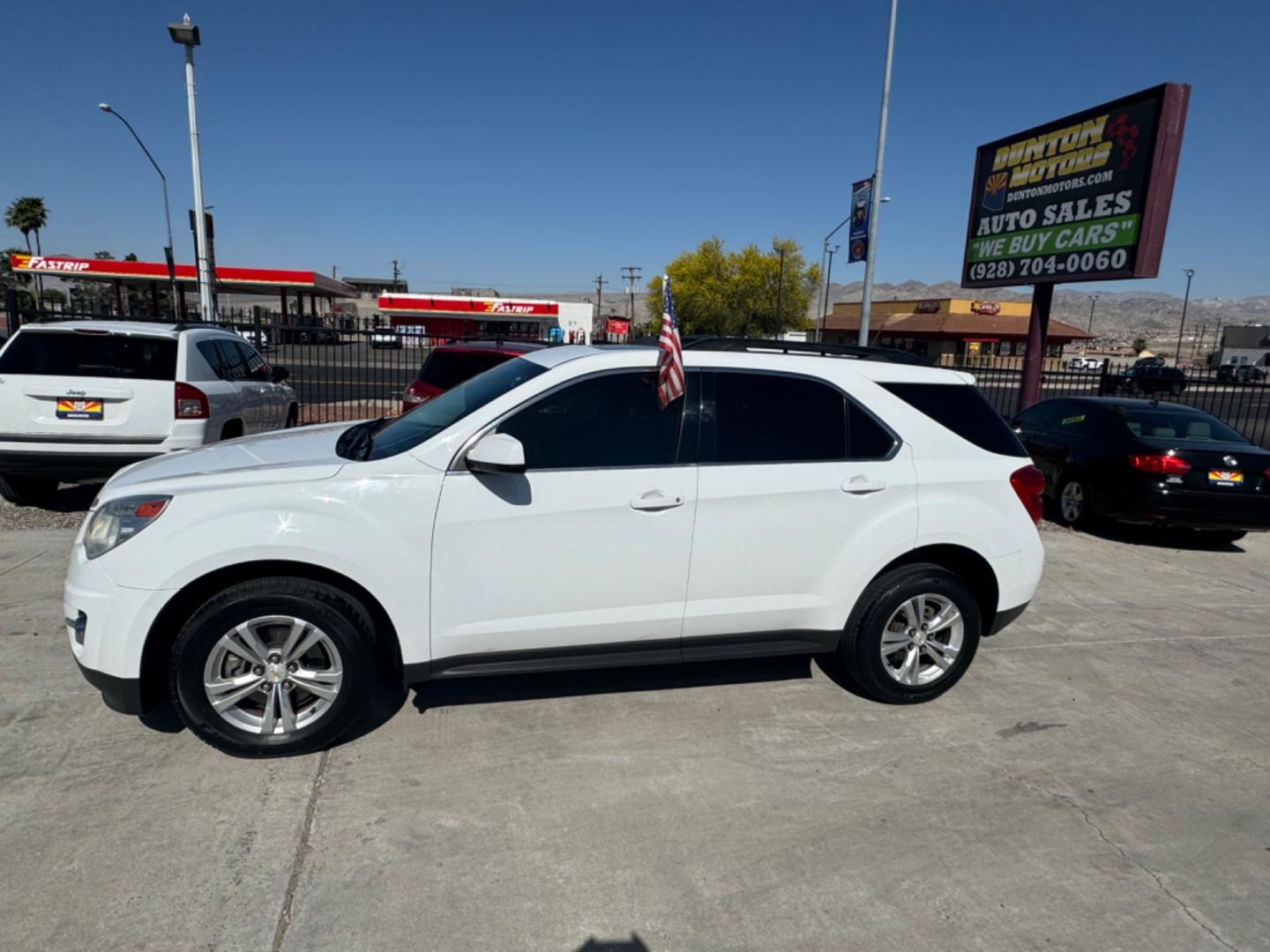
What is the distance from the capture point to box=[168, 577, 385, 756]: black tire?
10.4 ft

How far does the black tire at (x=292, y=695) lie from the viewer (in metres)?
3.17

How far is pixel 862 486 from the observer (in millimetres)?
3834

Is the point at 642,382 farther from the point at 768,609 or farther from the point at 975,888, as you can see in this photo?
the point at 975,888

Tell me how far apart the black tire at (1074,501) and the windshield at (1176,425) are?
0.76 metres

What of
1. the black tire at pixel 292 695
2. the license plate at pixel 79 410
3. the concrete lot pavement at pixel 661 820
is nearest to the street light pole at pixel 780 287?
the license plate at pixel 79 410

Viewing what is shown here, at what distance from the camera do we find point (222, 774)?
10.7 ft

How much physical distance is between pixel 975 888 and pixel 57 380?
726 cm

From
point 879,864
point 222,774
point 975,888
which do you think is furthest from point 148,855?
point 975,888

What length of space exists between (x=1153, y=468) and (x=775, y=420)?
581 centimetres

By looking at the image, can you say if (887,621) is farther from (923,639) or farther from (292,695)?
(292,695)

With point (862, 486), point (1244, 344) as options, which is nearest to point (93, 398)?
point (862, 486)

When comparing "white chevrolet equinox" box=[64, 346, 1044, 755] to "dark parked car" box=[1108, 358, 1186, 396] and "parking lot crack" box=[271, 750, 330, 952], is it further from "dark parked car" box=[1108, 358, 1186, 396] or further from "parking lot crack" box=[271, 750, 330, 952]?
"dark parked car" box=[1108, 358, 1186, 396]

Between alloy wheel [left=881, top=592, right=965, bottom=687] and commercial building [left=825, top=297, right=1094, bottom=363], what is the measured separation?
5659 centimetres

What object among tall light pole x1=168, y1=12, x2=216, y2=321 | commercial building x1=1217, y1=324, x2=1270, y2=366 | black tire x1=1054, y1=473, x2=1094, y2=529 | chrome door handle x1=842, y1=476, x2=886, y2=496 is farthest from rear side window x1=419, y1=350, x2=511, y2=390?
commercial building x1=1217, y1=324, x2=1270, y2=366
